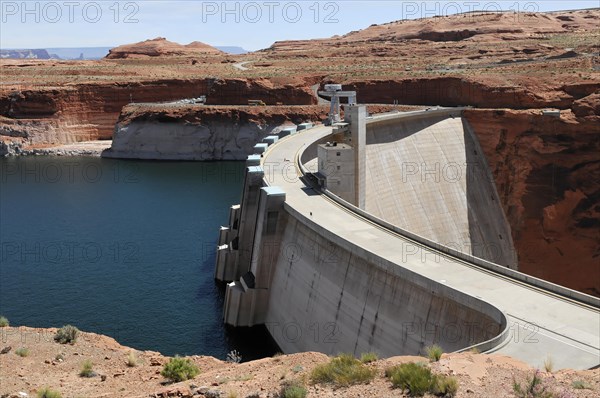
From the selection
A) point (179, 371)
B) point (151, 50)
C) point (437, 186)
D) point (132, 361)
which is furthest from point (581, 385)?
point (151, 50)

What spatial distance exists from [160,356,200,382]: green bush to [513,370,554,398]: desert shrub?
9803mm

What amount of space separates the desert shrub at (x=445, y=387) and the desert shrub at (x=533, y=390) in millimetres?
1160

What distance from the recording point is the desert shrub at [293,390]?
1413 cm

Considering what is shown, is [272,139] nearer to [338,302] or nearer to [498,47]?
[338,302]

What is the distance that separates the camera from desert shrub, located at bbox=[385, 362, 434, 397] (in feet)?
43.6

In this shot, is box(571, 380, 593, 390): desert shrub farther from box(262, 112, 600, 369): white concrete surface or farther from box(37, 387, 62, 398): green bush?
box(37, 387, 62, 398): green bush

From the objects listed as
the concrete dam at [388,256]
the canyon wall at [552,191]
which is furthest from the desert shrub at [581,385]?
the canyon wall at [552,191]

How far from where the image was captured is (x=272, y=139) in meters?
52.6

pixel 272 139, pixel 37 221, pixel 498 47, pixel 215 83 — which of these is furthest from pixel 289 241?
pixel 498 47

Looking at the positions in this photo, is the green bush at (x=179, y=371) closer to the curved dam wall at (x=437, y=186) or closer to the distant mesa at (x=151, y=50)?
the curved dam wall at (x=437, y=186)

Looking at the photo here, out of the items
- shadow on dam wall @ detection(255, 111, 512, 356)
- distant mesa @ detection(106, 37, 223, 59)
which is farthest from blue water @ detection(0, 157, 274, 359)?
distant mesa @ detection(106, 37, 223, 59)

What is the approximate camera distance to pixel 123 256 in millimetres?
43625

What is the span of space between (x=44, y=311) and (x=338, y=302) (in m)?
17.0

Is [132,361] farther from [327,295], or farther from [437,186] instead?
[437,186]
